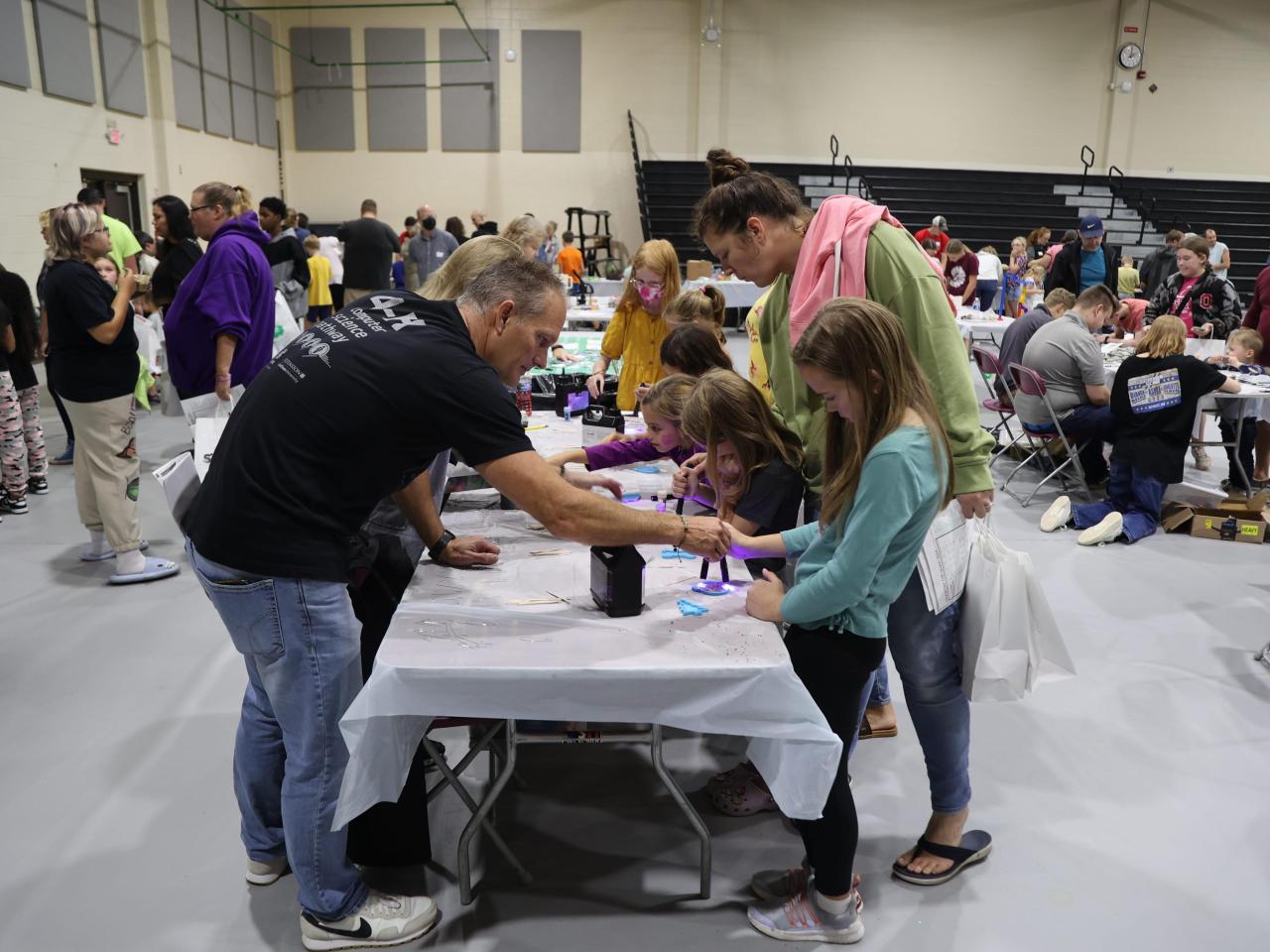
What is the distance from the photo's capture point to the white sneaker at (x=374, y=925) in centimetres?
193

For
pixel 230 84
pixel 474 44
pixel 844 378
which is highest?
pixel 474 44

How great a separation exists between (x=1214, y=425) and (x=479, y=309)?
23.4 ft

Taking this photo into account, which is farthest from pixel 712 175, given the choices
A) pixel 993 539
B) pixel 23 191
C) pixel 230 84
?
pixel 230 84

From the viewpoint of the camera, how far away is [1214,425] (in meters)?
7.20

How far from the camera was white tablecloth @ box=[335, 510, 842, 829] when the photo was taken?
1.63m

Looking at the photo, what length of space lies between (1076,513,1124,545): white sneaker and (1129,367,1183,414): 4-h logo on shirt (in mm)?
577

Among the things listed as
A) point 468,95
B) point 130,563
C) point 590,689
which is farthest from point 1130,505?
point 468,95

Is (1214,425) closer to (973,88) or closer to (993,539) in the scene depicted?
(993,539)

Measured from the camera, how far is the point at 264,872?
7.05 ft

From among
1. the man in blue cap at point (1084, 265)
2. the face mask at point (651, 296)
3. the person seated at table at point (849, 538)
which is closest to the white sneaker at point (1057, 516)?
the face mask at point (651, 296)

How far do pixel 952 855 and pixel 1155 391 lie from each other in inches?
133

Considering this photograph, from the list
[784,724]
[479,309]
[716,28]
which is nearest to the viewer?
[784,724]

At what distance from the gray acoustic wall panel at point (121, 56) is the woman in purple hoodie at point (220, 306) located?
8.10 m

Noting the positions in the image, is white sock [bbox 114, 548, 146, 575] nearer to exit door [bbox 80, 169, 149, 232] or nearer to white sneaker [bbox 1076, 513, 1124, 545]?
white sneaker [bbox 1076, 513, 1124, 545]
